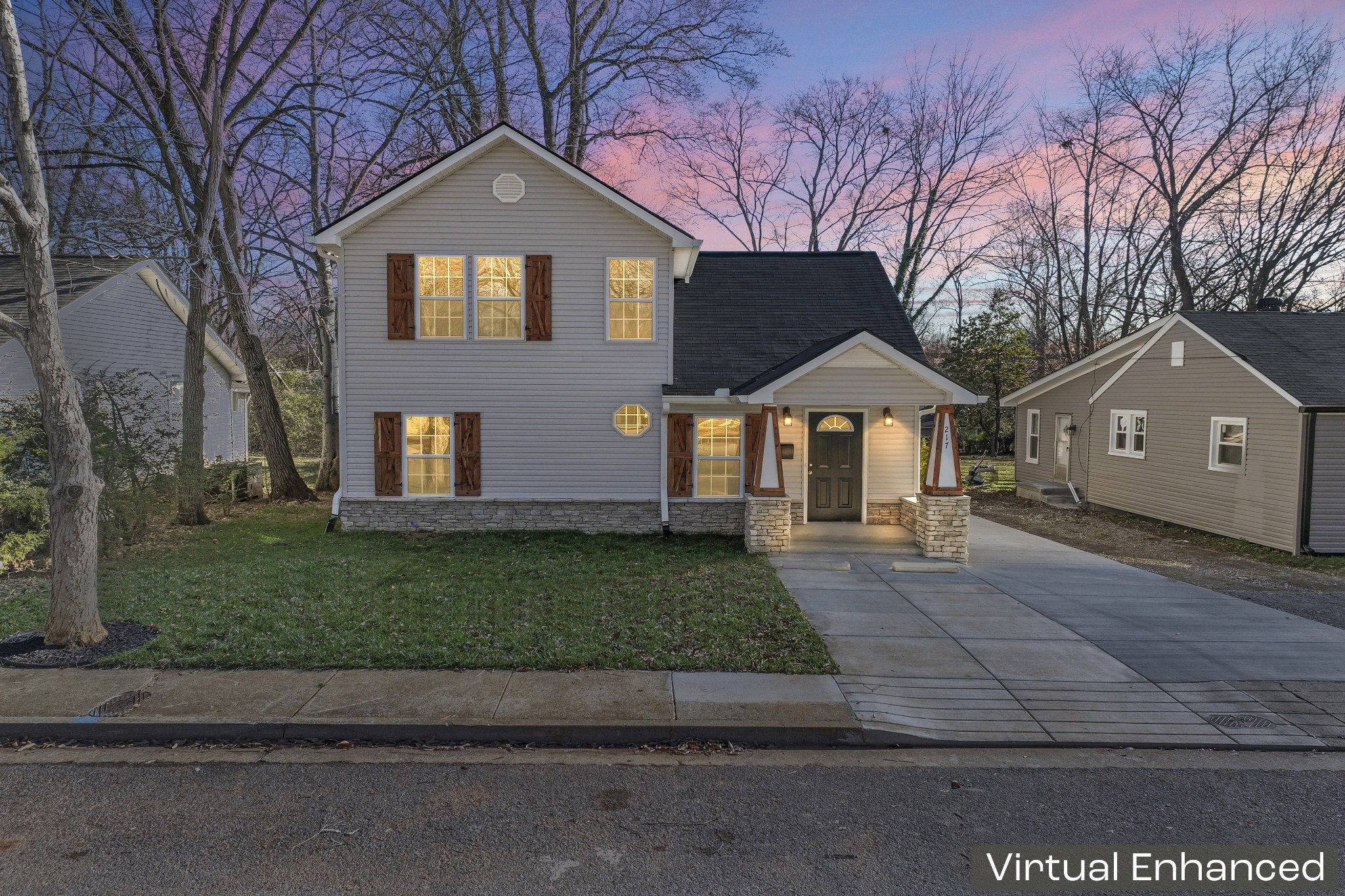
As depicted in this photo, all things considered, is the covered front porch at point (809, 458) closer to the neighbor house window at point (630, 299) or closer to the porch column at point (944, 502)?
the porch column at point (944, 502)

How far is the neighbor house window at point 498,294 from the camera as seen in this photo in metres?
12.8

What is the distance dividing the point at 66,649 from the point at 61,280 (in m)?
13.1

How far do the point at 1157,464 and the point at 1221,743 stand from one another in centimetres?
1331

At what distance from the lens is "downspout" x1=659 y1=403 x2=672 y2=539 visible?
1301 centimetres

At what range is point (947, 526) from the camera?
1150 centimetres

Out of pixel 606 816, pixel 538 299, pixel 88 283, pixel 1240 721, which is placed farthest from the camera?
pixel 88 283

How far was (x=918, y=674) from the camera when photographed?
21.4 ft

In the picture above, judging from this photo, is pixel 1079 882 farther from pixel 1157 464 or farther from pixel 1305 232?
pixel 1305 232

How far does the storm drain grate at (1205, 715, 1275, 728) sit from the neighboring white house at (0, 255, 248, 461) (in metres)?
16.1

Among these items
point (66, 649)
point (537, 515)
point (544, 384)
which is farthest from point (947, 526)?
point (66, 649)

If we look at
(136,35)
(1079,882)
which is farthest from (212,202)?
(1079,882)

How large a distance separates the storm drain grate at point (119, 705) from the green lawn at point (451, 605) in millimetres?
637

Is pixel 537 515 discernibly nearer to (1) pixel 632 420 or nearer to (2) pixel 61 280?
(1) pixel 632 420

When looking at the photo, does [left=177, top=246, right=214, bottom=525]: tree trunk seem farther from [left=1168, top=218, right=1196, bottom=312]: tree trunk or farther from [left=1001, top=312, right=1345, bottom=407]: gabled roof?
[left=1168, top=218, right=1196, bottom=312]: tree trunk
